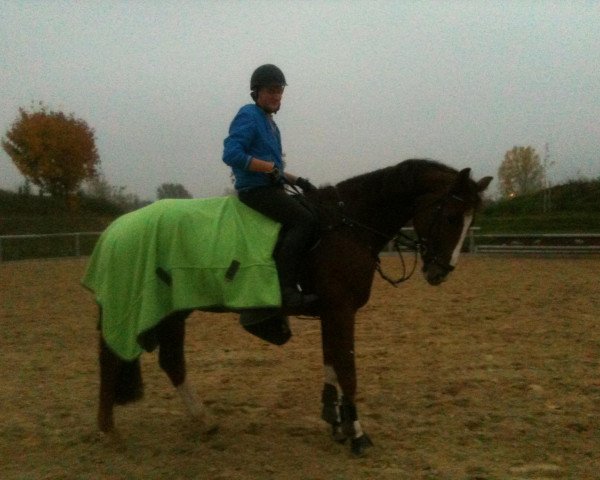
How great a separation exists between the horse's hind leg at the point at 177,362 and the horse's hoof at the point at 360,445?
1.05 m

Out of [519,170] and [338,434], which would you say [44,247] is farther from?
[519,170]

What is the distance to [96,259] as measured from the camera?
4.45 m

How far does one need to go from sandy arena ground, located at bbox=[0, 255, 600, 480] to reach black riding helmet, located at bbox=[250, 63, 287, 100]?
8.00 ft

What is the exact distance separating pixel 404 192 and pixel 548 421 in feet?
6.33

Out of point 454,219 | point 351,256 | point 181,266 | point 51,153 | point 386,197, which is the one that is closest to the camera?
point 181,266

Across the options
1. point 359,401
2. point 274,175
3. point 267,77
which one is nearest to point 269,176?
point 274,175

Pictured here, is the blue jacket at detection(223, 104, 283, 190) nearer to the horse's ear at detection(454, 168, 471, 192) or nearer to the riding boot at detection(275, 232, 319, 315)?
the riding boot at detection(275, 232, 319, 315)

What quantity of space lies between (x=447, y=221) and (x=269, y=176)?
1216 mm

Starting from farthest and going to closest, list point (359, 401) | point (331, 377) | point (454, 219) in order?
point (359, 401) → point (331, 377) → point (454, 219)

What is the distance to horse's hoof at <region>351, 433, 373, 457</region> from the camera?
4.10 m

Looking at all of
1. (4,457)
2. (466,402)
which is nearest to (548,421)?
(466,402)

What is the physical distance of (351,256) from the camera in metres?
4.34

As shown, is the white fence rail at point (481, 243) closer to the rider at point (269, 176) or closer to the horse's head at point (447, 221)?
the horse's head at point (447, 221)

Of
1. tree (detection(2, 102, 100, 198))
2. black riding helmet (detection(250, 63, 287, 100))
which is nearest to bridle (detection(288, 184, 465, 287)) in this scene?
black riding helmet (detection(250, 63, 287, 100))
